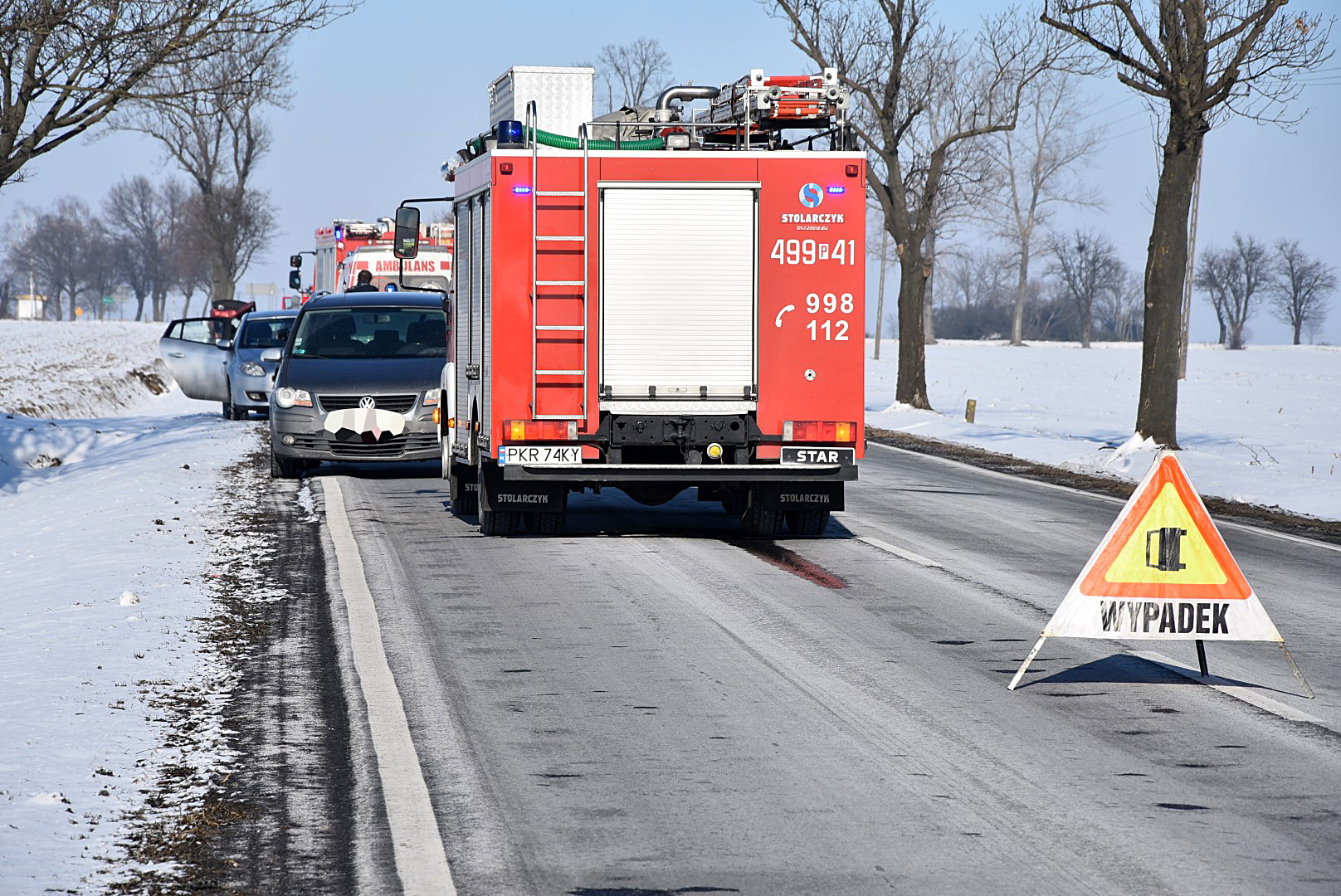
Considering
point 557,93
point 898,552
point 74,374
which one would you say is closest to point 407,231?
point 557,93

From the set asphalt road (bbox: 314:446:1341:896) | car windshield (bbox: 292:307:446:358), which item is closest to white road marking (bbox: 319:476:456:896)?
asphalt road (bbox: 314:446:1341:896)

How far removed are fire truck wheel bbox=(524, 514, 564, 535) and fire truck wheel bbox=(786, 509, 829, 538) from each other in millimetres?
1869

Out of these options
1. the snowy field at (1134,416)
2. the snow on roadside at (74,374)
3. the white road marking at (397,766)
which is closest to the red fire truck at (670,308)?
the white road marking at (397,766)

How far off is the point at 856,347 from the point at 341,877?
779 cm

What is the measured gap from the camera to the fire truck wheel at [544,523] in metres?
12.1

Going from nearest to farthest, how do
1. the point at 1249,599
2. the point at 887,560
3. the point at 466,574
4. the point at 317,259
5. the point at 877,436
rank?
1. the point at 1249,599
2. the point at 466,574
3. the point at 887,560
4. the point at 877,436
5. the point at 317,259

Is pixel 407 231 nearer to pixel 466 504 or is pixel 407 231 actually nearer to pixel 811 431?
pixel 466 504

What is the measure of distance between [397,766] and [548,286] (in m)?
6.12

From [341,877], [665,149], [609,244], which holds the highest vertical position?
[665,149]

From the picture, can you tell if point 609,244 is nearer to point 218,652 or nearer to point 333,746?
point 218,652

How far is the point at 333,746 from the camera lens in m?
5.84

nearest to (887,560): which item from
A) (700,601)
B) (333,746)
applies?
(700,601)

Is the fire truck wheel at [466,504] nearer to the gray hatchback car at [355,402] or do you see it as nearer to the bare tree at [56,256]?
the gray hatchback car at [355,402]

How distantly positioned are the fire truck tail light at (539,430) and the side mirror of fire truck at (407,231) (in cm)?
251
